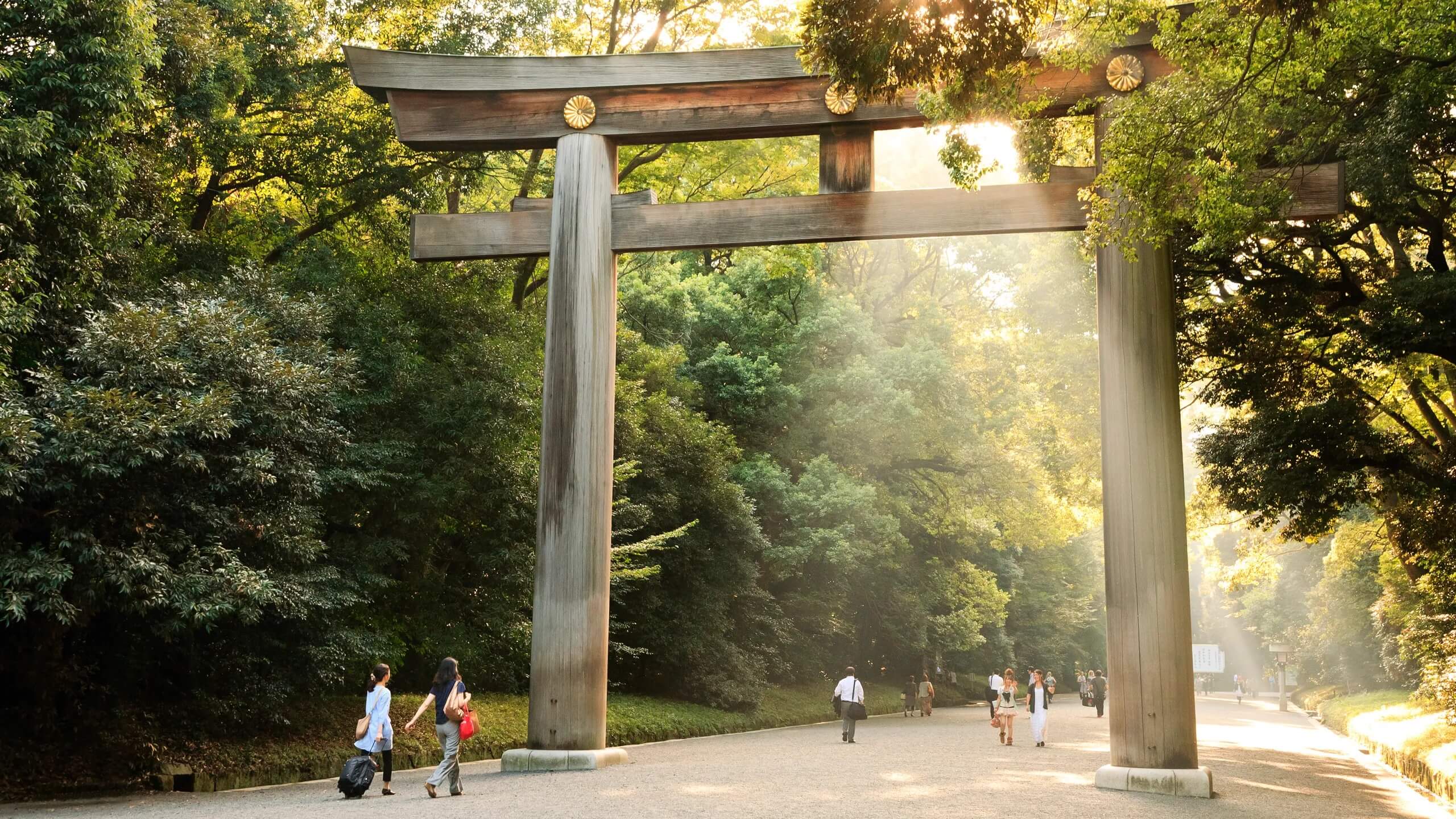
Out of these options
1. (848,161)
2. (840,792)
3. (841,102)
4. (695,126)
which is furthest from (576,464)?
(841,102)

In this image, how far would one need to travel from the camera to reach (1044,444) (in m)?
29.3

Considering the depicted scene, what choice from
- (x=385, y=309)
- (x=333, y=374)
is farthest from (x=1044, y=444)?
(x=333, y=374)

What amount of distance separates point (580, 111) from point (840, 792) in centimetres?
755

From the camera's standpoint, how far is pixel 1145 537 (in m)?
10.3

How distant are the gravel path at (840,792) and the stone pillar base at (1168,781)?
0.15 metres

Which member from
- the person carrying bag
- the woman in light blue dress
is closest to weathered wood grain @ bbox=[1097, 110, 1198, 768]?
the woman in light blue dress

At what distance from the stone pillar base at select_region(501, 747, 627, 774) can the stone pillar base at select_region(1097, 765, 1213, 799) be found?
4968 mm

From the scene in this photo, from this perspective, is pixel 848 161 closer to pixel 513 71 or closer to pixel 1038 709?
pixel 513 71

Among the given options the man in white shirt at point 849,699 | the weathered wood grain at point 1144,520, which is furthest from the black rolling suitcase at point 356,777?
the man in white shirt at point 849,699

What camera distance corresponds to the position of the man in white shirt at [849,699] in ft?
64.5

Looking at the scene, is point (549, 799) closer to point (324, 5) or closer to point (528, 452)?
point (528, 452)

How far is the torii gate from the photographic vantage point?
10.2m

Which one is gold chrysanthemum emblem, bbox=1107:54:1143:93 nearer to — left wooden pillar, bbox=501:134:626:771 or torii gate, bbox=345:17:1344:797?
torii gate, bbox=345:17:1344:797

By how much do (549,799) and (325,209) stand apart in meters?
13.5
